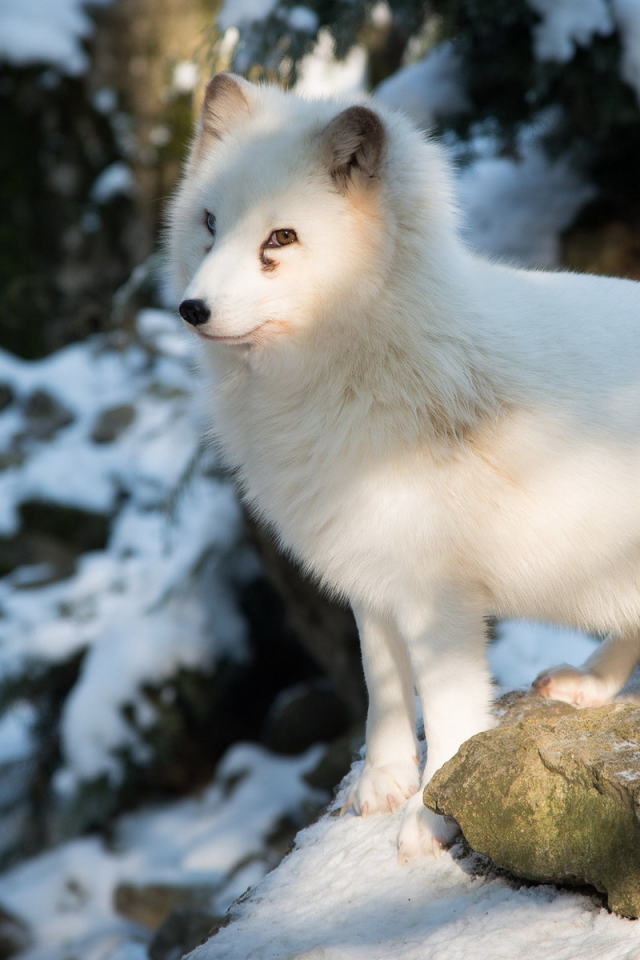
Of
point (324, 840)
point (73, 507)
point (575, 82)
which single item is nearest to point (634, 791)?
point (324, 840)

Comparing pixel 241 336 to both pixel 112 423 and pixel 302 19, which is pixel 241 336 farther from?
pixel 112 423

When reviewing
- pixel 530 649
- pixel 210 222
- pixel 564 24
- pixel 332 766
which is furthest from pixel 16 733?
pixel 564 24

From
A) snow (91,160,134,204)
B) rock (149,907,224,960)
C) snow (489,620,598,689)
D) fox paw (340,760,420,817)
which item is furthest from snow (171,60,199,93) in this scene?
fox paw (340,760,420,817)

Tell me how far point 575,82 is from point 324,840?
3.15 metres

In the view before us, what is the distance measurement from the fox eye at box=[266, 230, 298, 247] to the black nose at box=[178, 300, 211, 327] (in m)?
0.22

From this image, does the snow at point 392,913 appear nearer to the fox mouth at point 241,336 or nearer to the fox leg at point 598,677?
the fox leg at point 598,677

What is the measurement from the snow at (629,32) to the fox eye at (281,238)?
8.07 ft

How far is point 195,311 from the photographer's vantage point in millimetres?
1911

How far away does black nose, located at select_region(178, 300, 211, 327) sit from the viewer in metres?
1.90

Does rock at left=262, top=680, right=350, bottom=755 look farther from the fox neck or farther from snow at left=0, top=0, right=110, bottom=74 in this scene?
snow at left=0, top=0, right=110, bottom=74

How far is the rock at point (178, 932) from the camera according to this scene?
11.3 ft

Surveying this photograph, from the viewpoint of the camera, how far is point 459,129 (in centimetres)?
418

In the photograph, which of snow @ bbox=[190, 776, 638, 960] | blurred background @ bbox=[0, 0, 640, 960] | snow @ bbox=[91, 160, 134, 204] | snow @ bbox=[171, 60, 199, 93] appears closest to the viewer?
snow @ bbox=[190, 776, 638, 960]

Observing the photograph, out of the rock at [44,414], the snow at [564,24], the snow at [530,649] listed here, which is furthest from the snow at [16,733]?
the snow at [564,24]
